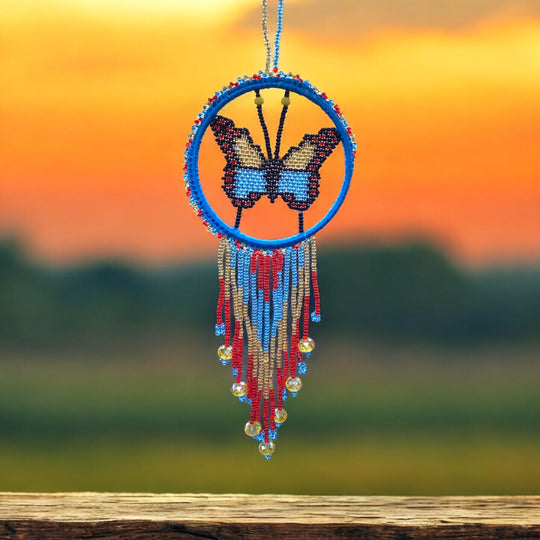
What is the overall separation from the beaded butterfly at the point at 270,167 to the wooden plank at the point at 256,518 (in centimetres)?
81

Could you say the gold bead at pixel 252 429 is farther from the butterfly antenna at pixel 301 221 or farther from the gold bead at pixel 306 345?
the butterfly antenna at pixel 301 221

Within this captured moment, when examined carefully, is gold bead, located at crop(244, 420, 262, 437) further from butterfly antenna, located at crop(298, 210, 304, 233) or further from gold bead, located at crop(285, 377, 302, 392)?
butterfly antenna, located at crop(298, 210, 304, 233)

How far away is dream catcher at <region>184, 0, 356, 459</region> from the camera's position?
7.16 feet

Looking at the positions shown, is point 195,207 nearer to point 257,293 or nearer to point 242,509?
point 257,293

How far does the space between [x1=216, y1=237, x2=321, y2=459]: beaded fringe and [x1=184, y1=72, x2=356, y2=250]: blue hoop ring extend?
31 mm

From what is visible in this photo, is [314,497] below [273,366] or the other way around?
below

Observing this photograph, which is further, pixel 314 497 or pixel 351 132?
pixel 314 497

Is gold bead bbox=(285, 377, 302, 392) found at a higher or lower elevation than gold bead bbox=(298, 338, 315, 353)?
lower

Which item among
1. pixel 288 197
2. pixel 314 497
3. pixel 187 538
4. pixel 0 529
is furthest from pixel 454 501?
pixel 0 529

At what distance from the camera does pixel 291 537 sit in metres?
2.28

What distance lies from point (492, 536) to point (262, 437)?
2.13 ft

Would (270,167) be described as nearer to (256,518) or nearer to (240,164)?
(240,164)

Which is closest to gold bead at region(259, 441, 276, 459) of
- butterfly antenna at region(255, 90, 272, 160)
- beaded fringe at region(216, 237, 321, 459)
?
beaded fringe at region(216, 237, 321, 459)

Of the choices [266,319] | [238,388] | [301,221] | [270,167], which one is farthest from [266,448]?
[270,167]
